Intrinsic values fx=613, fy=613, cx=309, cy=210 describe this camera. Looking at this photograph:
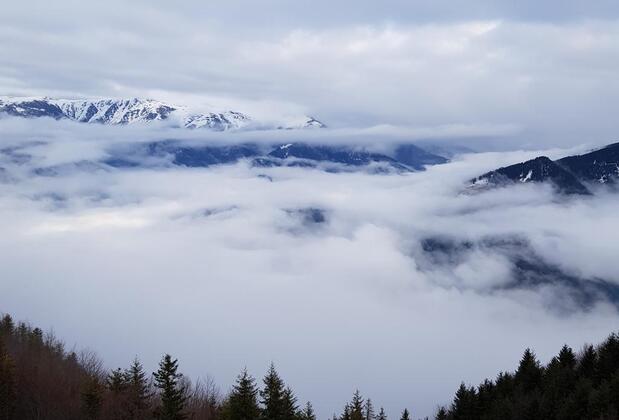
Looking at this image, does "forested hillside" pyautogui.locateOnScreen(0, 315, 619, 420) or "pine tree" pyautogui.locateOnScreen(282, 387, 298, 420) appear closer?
"forested hillside" pyautogui.locateOnScreen(0, 315, 619, 420)

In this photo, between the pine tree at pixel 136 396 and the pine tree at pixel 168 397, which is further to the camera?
the pine tree at pixel 136 396

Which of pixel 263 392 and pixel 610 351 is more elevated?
pixel 610 351

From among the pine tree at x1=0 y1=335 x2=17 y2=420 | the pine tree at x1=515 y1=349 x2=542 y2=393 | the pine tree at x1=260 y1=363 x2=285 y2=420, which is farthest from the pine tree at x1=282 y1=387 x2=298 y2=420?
the pine tree at x1=515 y1=349 x2=542 y2=393

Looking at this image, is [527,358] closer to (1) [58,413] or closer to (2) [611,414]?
(2) [611,414]

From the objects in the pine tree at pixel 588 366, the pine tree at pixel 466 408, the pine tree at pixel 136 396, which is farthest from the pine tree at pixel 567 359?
the pine tree at pixel 136 396

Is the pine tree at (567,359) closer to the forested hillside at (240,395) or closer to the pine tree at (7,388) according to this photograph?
the forested hillside at (240,395)

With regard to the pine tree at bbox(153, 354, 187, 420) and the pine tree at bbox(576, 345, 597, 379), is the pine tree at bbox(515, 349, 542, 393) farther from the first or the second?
the pine tree at bbox(153, 354, 187, 420)

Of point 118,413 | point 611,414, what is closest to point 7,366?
point 118,413

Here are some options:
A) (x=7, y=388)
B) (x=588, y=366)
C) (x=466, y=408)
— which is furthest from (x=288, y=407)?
(x=588, y=366)

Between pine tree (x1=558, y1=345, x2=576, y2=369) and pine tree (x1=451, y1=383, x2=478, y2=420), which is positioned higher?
pine tree (x1=558, y1=345, x2=576, y2=369)
